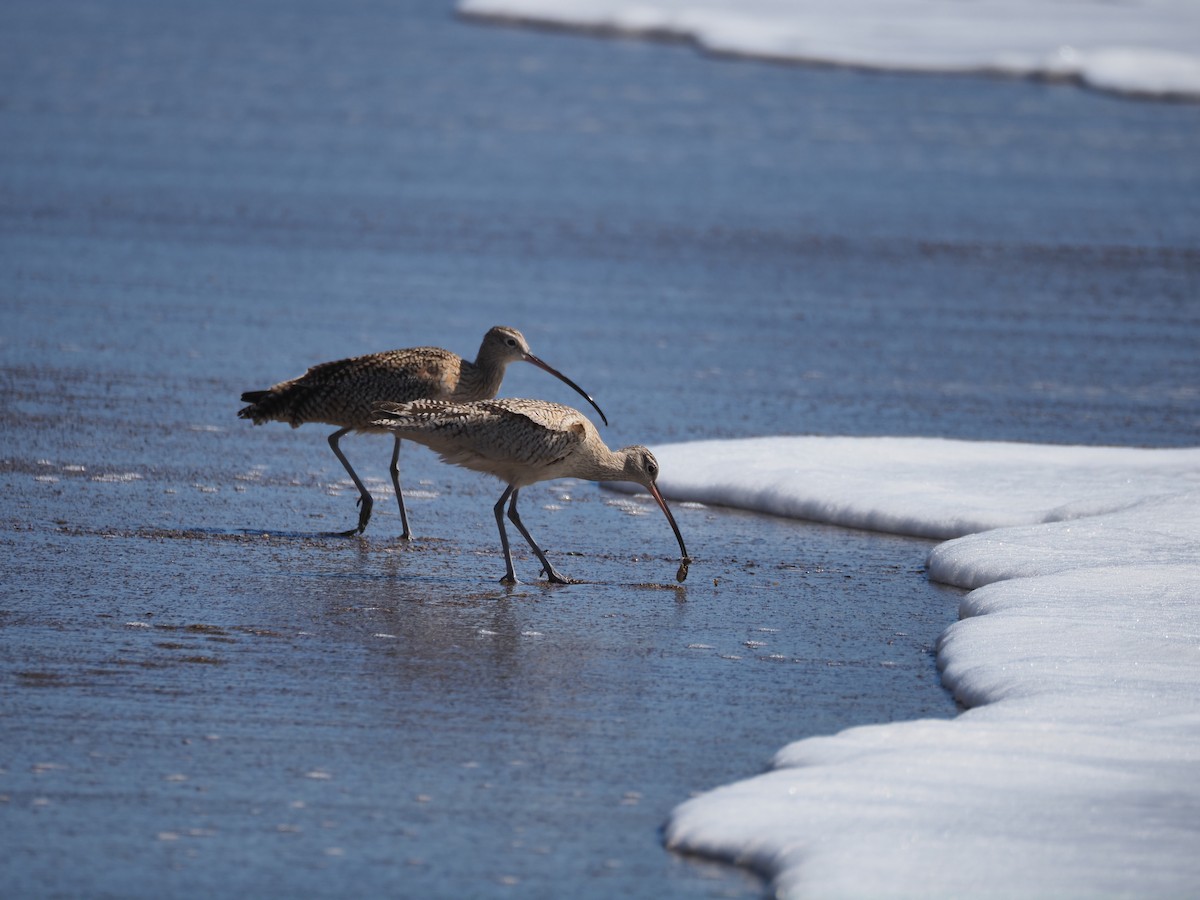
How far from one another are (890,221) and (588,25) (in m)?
18.8

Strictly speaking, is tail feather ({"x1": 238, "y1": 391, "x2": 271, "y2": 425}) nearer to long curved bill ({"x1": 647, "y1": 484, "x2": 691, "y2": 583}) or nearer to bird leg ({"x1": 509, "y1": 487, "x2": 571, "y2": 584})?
bird leg ({"x1": 509, "y1": 487, "x2": 571, "y2": 584})

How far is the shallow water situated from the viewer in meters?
4.62

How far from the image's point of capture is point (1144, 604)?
6.35 m

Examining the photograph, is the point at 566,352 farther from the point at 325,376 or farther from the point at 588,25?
the point at 588,25

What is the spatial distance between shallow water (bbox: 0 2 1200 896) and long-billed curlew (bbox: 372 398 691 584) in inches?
8.6

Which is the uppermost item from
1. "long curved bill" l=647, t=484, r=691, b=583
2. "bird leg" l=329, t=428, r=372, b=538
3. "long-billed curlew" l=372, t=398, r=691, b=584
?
"long-billed curlew" l=372, t=398, r=691, b=584

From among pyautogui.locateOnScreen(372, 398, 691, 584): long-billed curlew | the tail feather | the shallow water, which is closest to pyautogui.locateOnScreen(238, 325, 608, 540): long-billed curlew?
the tail feather

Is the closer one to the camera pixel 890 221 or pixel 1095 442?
pixel 1095 442

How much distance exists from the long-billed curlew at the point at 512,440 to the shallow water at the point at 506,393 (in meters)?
0.22

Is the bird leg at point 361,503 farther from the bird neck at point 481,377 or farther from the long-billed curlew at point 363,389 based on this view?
the bird neck at point 481,377

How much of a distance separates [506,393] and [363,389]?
9.44ft

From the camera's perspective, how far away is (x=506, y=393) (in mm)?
10477

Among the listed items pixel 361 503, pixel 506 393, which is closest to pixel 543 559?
pixel 361 503

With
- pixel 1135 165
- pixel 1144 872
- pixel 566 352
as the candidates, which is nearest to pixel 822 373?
pixel 566 352
